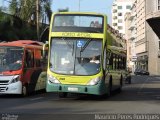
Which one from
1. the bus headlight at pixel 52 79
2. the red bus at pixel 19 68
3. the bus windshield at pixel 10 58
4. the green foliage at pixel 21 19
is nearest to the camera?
the bus headlight at pixel 52 79

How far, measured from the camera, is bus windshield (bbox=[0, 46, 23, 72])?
76.3ft

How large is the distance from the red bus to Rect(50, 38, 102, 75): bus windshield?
2.87 m

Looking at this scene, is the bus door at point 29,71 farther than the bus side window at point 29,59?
No

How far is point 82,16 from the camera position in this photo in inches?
848

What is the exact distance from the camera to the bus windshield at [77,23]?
21.1 metres

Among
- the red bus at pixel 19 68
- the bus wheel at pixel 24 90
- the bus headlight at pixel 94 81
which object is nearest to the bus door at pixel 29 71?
the red bus at pixel 19 68

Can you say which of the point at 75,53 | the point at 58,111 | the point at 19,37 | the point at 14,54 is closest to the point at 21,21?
the point at 19,37

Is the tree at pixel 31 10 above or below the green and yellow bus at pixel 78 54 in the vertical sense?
above

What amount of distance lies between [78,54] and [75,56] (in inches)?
6.2

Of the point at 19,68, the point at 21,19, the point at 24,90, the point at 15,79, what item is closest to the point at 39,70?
the point at 24,90

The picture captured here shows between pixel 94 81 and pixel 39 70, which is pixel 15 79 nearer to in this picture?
pixel 39 70

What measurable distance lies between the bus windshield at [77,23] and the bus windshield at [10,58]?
10.4ft

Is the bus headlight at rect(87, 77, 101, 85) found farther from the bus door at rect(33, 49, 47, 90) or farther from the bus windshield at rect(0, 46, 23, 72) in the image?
the bus door at rect(33, 49, 47, 90)

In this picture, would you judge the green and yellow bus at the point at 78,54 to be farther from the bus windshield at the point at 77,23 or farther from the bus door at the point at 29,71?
the bus door at the point at 29,71
